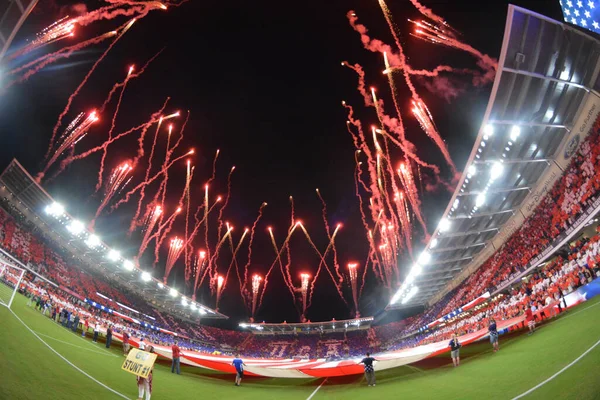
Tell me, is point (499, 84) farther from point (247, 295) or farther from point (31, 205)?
point (247, 295)

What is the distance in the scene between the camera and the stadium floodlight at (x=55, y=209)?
37531mm

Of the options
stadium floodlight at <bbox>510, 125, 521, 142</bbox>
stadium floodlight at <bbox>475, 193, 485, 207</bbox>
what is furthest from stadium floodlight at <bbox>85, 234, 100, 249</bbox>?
stadium floodlight at <bbox>510, 125, 521, 142</bbox>

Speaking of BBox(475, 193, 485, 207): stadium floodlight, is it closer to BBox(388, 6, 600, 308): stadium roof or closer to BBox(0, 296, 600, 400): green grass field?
BBox(388, 6, 600, 308): stadium roof

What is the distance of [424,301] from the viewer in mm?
59750

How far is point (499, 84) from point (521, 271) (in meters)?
17.2

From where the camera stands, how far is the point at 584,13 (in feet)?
46.9

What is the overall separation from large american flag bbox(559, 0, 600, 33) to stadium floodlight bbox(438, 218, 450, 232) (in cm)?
1719

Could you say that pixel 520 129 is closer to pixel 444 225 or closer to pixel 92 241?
pixel 444 225

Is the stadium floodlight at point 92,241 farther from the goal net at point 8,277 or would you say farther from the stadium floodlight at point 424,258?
the stadium floodlight at point 424,258

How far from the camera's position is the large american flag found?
13.6 m

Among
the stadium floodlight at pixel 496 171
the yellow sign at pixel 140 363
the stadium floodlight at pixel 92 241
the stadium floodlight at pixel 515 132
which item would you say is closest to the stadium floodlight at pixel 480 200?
the stadium floodlight at pixel 496 171

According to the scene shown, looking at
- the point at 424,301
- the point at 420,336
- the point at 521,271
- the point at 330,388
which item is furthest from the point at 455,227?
the point at 424,301

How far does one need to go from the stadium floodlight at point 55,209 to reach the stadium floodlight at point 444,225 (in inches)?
1781

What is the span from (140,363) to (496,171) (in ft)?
87.5
